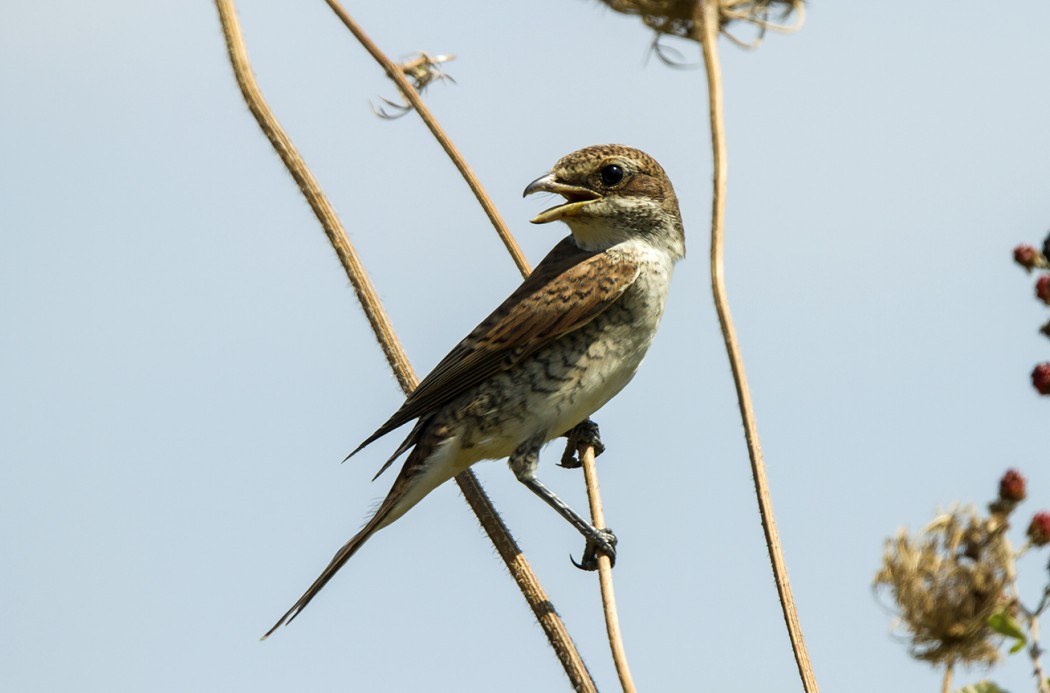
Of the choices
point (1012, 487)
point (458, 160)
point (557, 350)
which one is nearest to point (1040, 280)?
point (1012, 487)

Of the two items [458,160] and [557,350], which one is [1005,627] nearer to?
[458,160]

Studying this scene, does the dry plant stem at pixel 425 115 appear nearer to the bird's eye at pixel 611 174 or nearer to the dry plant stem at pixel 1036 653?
the bird's eye at pixel 611 174

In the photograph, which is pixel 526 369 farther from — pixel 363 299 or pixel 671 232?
pixel 363 299

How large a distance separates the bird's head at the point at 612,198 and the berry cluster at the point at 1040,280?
2.47 m

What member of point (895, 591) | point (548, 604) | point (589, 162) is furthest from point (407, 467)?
point (895, 591)

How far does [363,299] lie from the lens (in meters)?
3.59

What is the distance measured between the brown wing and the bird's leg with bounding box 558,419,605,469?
0.42 m

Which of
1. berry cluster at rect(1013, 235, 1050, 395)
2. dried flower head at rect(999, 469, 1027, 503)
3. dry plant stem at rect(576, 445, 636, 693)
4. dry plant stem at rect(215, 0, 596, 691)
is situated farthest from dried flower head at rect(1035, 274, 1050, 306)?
dry plant stem at rect(215, 0, 596, 691)

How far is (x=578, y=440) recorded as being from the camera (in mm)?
5156

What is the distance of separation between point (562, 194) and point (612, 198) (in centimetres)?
21

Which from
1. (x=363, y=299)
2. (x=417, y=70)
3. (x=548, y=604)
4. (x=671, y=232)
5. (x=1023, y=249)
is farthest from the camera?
(x=671, y=232)

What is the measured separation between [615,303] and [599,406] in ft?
1.30

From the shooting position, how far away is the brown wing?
488cm

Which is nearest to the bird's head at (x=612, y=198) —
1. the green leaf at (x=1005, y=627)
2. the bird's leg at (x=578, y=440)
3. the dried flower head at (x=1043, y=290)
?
the bird's leg at (x=578, y=440)
